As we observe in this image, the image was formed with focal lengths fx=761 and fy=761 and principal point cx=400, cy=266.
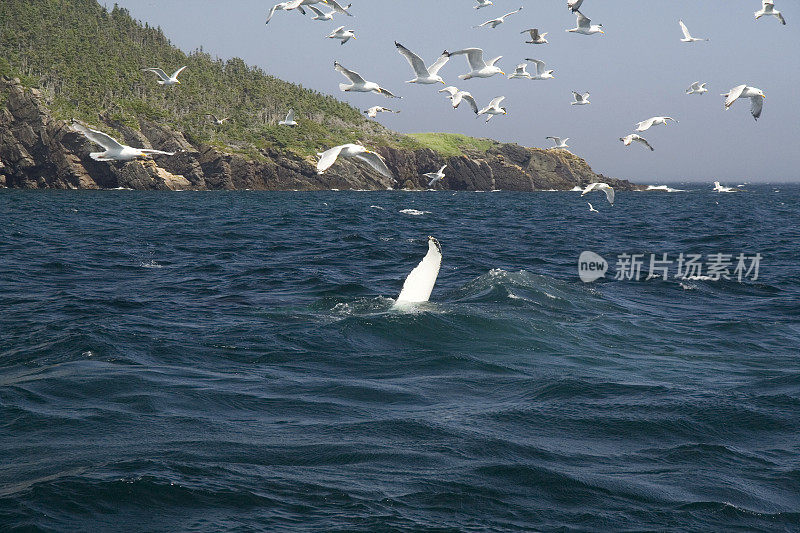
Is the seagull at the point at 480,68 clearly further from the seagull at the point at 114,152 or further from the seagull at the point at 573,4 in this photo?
the seagull at the point at 114,152

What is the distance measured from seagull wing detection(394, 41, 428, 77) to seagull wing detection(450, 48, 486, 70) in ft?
4.88

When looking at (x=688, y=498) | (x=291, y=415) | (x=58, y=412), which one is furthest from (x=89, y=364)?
(x=688, y=498)

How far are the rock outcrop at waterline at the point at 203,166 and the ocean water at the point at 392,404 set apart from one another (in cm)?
9283

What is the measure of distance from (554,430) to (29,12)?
592 feet

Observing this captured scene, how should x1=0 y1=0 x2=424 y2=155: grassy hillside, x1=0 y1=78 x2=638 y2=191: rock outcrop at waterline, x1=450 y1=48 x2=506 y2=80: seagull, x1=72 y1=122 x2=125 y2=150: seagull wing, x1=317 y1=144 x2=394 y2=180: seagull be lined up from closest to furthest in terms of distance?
1. x1=317 y1=144 x2=394 y2=180: seagull
2. x1=72 y1=122 x2=125 y2=150: seagull wing
3. x1=450 y1=48 x2=506 y2=80: seagull
4. x1=0 y1=78 x2=638 y2=191: rock outcrop at waterline
5. x1=0 y1=0 x2=424 y2=155: grassy hillside

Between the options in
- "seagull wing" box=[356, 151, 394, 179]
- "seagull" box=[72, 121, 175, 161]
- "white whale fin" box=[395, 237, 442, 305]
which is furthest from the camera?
"seagull" box=[72, 121, 175, 161]

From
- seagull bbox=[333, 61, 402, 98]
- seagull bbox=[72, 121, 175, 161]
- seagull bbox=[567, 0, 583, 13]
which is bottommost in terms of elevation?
seagull bbox=[72, 121, 175, 161]

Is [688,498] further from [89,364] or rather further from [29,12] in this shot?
[29,12]

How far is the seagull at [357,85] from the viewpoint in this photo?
23.2 m

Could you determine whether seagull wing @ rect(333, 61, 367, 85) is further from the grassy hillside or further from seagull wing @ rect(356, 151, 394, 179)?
the grassy hillside

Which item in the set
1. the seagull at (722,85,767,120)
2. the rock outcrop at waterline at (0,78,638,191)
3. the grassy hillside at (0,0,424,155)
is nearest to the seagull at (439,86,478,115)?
the seagull at (722,85,767,120)

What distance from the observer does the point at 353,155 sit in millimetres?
17750

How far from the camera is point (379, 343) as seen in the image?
42.9ft

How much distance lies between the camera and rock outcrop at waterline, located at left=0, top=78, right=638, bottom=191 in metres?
105
